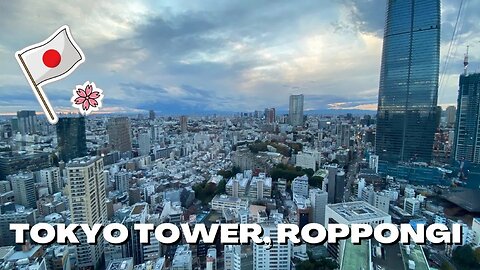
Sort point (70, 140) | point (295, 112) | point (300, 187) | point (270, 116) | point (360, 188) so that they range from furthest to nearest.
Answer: point (270, 116), point (295, 112), point (70, 140), point (300, 187), point (360, 188)

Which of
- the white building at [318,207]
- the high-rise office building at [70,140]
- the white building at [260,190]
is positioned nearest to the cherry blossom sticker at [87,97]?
the white building at [318,207]

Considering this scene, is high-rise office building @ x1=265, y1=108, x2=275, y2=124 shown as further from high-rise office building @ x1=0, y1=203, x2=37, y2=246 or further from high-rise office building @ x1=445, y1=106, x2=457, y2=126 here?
high-rise office building @ x1=0, y1=203, x2=37, y2=246

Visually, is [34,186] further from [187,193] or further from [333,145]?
[333,145]

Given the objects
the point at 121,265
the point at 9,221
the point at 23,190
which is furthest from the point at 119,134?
the point at 121,265

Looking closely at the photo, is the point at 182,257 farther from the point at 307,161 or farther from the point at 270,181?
the point at 307,161

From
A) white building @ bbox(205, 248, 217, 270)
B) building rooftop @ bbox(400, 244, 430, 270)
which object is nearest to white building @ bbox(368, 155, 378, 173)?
building rooftop @ bbox(400, 244, 430, 270)
